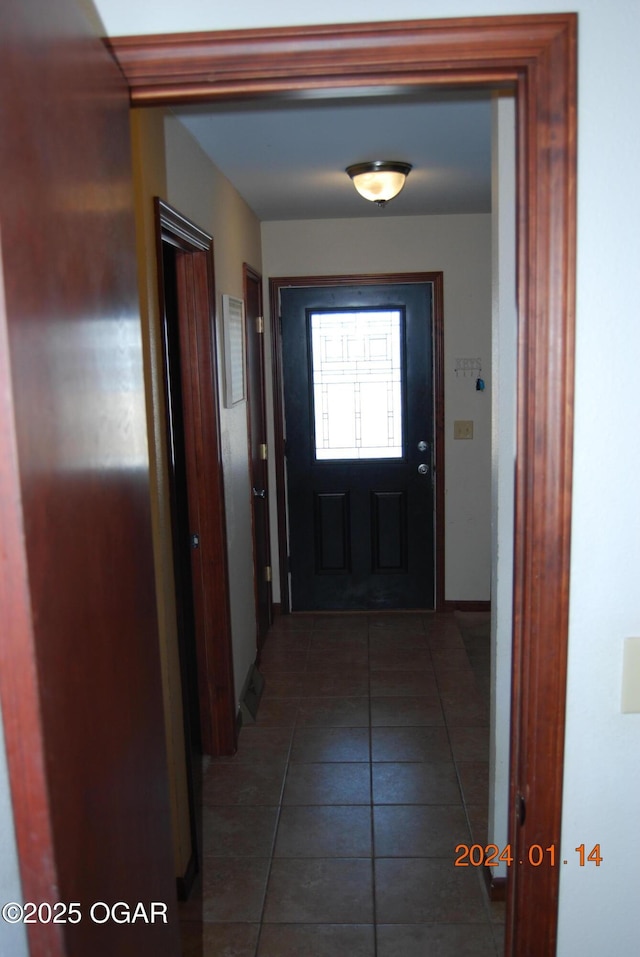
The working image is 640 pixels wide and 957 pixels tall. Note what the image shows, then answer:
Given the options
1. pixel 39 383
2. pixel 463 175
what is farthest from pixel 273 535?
pixel 39 383

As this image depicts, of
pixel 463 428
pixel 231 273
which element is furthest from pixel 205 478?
pixel 463 428

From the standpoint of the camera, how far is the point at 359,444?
5.08 m

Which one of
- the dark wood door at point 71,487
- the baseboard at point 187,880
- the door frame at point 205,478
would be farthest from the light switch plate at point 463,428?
the dark wood door at point 71,487

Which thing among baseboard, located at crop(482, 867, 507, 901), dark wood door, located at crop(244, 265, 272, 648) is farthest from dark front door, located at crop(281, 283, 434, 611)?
baseboard, located at crop(482, 867, 507, 901)

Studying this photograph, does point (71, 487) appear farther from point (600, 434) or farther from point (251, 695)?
point (251, 695)

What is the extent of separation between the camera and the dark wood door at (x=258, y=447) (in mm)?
4371

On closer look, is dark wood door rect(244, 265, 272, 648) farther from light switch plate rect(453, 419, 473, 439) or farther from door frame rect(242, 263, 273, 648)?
light switch plate rect(453, 419, 473, 439)

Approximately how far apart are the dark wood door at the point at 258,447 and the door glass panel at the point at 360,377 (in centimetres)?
37

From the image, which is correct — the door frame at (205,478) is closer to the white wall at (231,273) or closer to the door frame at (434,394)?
the white wall at (231,273)

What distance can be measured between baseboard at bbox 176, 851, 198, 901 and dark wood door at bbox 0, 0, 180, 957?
1316 millimetres

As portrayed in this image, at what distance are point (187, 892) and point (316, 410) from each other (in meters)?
3.07

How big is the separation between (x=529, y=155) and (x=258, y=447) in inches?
139

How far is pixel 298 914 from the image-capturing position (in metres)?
2.43

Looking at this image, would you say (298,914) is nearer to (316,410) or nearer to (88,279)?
(88,279)
